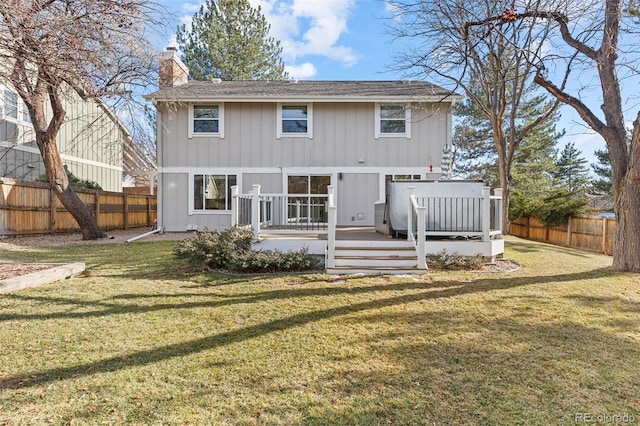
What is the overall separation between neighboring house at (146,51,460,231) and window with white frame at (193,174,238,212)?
4 cm

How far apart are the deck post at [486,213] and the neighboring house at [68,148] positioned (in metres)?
11.4

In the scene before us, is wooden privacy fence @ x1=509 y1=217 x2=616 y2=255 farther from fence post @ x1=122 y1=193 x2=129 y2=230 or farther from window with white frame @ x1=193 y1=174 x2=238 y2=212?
fence post @ x1=122 y1=193 x2=129 y2=230

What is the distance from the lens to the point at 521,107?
22.5m

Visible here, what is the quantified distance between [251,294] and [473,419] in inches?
138

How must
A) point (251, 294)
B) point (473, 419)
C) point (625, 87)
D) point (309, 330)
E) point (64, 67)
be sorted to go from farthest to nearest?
1. point (625, 87)
2. point (251, 294)
3. point (64, 67)
4. point (309, 330)
5. point (473, 419)

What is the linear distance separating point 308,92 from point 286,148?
7.11ft

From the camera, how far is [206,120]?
12.6 meters

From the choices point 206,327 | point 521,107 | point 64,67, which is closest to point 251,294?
point 206,327

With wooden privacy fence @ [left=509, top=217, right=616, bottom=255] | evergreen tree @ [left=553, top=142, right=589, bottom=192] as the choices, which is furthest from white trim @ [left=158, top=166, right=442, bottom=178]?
evergreen tree @ [left=553, top=142, right=589, bottom=192]

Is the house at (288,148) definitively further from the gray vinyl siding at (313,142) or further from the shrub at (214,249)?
the shrub at (214,249)

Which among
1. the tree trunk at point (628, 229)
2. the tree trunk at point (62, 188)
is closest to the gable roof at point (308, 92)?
the tree trunk at point (62, 188)

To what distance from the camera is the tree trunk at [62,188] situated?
10641 millimetres

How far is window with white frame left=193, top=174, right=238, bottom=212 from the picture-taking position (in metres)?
12.5

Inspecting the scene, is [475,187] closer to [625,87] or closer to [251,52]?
[625,87]
